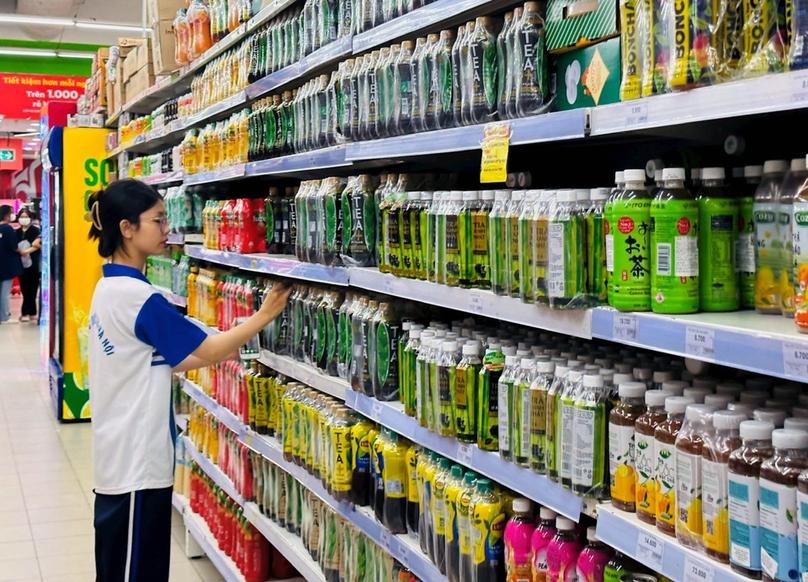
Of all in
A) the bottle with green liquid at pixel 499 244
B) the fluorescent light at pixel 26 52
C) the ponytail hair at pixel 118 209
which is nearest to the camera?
the bottle with green liquid at pixel 499 244

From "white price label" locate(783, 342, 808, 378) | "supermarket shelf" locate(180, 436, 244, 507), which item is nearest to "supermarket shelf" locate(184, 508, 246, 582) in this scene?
"supermarket shelf" locate(180, 436, 244, 507)

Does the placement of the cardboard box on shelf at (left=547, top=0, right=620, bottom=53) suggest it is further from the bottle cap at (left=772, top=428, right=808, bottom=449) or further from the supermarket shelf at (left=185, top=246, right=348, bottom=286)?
the supermarket shelf at (left=185, top=246, right=348, bottom=286)

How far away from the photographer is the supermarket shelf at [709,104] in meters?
1.25

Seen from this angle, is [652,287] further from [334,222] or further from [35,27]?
[35,27]

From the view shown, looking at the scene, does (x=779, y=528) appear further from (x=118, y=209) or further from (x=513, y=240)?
(x=118, y=209)

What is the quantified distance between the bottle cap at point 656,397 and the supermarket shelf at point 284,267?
1474 mm

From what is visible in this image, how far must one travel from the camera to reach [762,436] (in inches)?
54.4

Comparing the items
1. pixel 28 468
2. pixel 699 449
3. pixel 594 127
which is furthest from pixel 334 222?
pixel 28 468

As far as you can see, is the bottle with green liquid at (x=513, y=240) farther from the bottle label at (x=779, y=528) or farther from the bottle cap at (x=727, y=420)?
the bottle label at (x=779, y=528)

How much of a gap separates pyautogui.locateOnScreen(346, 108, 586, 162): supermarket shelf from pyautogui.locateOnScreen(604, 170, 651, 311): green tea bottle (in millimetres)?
158

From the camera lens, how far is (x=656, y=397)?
5.34ft

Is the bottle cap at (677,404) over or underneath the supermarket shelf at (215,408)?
over

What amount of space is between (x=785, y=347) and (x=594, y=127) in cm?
61

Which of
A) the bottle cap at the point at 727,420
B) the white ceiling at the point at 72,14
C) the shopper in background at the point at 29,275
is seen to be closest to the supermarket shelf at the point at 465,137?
the bottle cap at the point at 727,420
